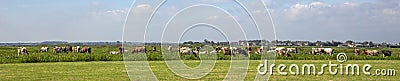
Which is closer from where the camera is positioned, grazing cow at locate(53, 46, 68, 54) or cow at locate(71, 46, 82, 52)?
grazing cow at locate(53, 46, 68, 54)

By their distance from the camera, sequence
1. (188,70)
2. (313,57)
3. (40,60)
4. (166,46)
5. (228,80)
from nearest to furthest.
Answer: (166,46) < (228,80) < (188,70) < (40,60) < (313,57)

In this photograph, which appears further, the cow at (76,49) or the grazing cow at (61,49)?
the cow at (76,49)

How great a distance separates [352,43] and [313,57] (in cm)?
7114

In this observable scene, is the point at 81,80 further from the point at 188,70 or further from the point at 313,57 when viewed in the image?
the point at 313,57

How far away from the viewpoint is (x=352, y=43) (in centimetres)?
10838

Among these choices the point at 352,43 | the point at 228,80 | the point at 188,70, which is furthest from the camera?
the point at 352,43

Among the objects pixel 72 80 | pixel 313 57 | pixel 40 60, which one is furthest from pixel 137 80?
pixel 313 57

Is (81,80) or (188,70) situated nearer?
(81,80)

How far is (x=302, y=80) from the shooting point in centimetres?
1644

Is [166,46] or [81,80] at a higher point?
[166,46]

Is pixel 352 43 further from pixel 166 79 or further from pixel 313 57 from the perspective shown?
pixel 166 79

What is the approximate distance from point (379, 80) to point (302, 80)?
266cm

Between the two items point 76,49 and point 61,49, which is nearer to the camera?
point 61,49

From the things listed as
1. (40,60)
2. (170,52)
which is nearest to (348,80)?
(170,52)
